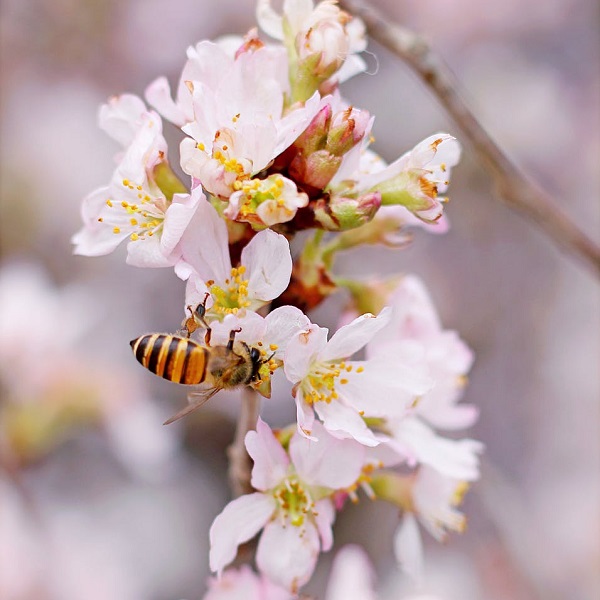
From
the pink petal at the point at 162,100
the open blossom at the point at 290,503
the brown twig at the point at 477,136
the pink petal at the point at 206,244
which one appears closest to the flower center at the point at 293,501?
the open blossom at the point at 290,503

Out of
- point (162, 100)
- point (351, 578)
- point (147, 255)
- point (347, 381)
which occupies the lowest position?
point (351, 578)

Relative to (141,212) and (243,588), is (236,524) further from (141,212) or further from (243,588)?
(141,212)

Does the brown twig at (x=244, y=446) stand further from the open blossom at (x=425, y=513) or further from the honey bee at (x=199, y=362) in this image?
the open blossom at (x=425, y=513)

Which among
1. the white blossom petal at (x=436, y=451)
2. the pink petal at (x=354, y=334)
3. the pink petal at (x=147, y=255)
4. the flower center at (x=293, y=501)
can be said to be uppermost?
the pink petal at (x=147, y=255)

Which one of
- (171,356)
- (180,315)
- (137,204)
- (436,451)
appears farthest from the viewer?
(180,315)

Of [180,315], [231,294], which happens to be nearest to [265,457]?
[231,294]

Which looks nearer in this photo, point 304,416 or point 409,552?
point 304,416

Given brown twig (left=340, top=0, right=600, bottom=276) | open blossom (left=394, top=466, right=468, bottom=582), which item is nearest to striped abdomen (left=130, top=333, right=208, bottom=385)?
open blossom (left=394, top=466, right=468, bottom=582)

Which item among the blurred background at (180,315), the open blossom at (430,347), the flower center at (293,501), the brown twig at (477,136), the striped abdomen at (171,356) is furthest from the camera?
the blurred background at (180,315)

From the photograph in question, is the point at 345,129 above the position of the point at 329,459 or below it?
above
